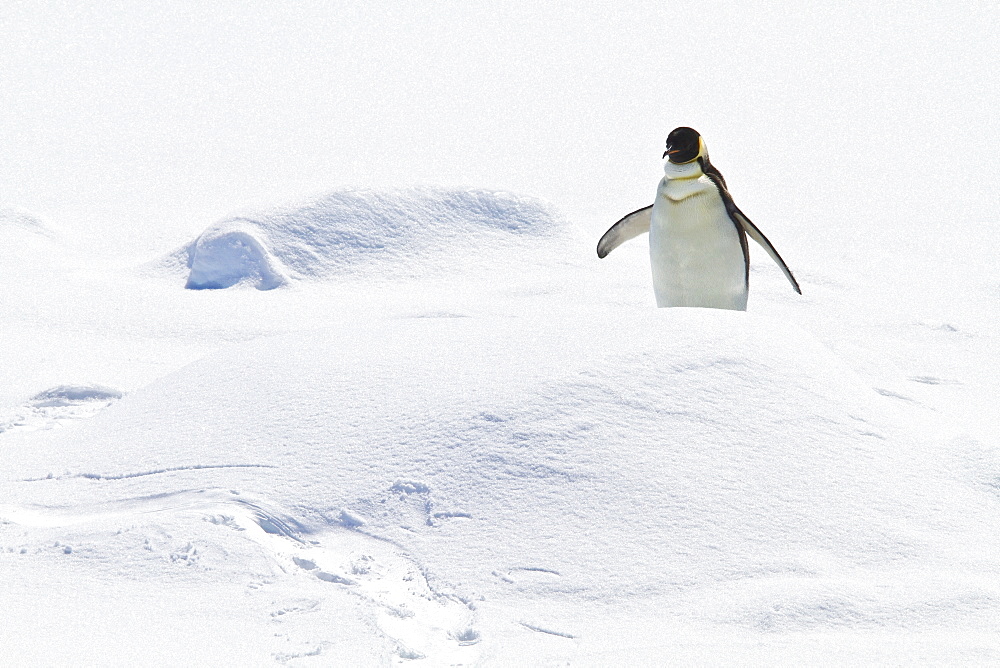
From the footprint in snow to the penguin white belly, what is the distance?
244 centimetres

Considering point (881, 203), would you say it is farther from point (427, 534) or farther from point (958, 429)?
point (427, 534)

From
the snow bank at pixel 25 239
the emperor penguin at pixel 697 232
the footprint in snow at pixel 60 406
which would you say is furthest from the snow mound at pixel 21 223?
the emperor penguin at pixel 697 232

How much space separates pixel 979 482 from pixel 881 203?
11.4 m

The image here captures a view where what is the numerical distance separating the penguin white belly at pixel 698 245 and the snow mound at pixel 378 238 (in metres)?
2.31

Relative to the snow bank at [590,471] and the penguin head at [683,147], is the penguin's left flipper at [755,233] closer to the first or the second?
the penguin head at [683,147]

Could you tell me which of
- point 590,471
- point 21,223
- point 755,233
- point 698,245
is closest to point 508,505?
point 590,471

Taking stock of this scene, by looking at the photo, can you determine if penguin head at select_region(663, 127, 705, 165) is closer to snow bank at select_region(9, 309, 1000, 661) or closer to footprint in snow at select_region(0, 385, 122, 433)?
snow bank at select_region(9, 309, 1000, 661)

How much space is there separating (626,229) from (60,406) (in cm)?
277

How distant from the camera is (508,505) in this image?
8.33 ft

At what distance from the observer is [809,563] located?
238 cm

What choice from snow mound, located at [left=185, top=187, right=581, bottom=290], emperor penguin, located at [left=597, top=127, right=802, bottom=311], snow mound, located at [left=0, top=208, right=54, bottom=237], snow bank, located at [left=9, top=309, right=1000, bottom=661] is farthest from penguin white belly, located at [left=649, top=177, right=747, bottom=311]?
snow mound, located at [left=0, top=208, right=54, bottom=237]

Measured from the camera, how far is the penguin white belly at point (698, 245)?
4.57 m

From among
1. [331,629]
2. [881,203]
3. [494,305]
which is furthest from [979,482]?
[881,203]

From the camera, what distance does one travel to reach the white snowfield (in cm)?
212
